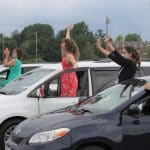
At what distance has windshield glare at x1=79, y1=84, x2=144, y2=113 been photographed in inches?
277

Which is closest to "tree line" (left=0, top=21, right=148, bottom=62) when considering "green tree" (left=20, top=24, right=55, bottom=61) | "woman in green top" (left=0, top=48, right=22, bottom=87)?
"green tree" (left=20, top=24, right=55, bottom=61)

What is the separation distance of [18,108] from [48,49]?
219ft

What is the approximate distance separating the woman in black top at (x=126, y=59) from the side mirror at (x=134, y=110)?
2203mm

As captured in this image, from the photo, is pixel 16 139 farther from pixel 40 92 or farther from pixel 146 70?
pixel 146 70

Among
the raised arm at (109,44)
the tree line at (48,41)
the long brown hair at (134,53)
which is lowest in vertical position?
the tree line at (48,41)

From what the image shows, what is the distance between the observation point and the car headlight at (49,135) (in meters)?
6.54

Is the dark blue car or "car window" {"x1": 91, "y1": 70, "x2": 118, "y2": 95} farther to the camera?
"car window" {"x1": 91, "y1": 70, "x2": 118, "y2": 95}

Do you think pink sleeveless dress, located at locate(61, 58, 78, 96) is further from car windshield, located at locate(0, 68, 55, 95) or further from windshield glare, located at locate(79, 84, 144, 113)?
windshield glare, located at locate(79, 84, 144, 113)

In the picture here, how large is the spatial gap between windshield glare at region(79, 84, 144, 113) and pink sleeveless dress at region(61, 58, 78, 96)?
176 cm

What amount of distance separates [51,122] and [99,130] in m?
0.70

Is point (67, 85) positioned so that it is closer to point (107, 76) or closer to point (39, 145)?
point (107, 76)

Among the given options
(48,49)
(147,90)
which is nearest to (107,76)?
(147,90)

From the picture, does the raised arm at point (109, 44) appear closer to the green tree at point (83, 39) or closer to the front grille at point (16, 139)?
the front grille at point (16, 139)

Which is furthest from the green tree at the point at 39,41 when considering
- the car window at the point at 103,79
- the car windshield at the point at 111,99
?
the car windshield at the point at 111,99
